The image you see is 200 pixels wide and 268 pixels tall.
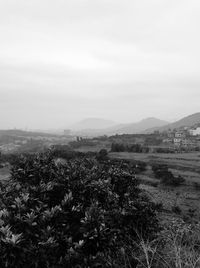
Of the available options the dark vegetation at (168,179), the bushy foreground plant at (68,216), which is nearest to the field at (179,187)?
the dark vegetation at (168,179)

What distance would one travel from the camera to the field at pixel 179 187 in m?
18.7

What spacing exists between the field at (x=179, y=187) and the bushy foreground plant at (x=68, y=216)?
351 inches

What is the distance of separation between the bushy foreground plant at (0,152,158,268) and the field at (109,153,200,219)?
29.2 ft

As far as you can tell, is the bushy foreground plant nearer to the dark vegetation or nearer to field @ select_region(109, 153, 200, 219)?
field @ select_region(109, 153, 200, 219)

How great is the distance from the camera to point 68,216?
166 inches

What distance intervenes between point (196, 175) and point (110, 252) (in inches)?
1091

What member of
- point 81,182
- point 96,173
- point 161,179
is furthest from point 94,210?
point 161,179

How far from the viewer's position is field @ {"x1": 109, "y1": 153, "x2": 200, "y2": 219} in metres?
18.7

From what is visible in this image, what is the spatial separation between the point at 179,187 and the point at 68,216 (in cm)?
2232

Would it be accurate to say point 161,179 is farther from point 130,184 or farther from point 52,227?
point 52,227

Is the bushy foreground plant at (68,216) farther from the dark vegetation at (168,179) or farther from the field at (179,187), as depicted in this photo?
the dark vegetation at (168,179)

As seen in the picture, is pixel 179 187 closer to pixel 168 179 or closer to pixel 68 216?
pixel 168 179

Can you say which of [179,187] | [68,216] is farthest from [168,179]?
[68,216]

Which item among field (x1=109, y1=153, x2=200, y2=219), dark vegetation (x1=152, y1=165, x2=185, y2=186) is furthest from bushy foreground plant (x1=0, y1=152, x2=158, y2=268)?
dark vegetation (x1=152, y1=165, x2=185, y2=186)
